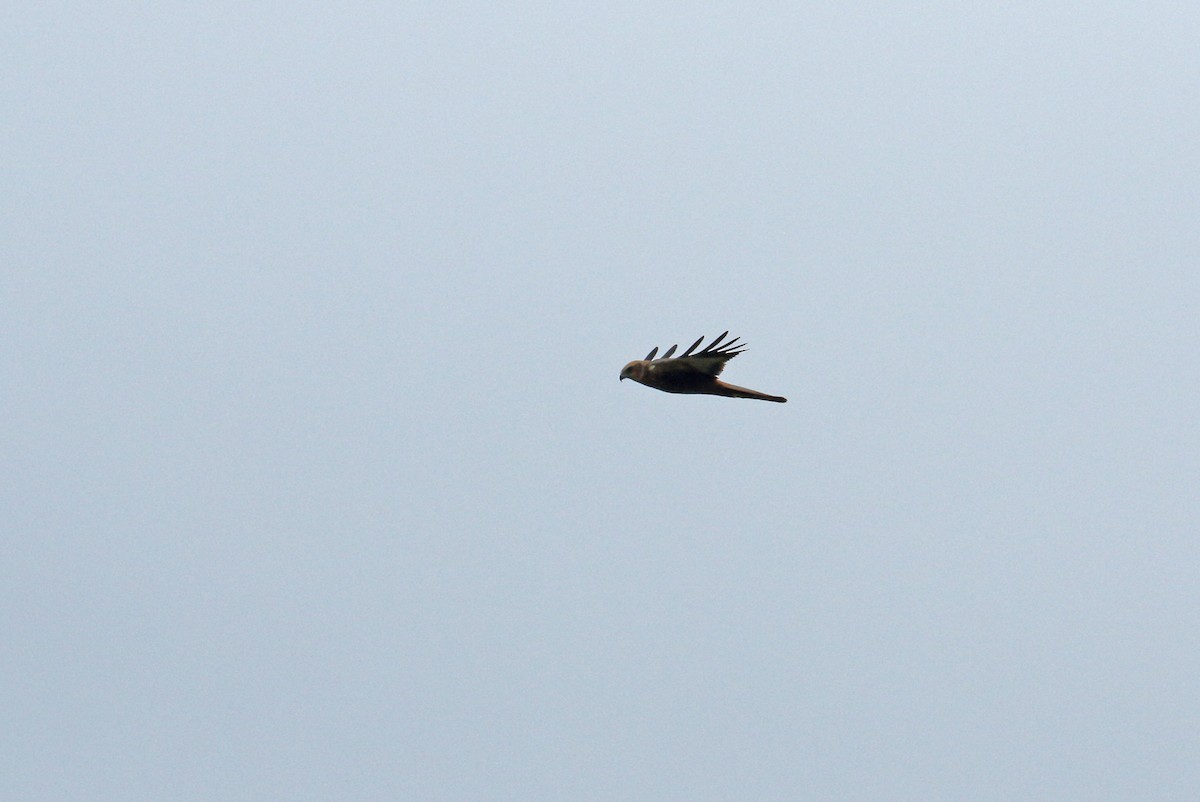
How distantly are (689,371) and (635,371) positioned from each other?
1.25 metres

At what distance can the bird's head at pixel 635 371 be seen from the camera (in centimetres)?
5506

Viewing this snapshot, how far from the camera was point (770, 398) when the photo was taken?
5591 centimetres

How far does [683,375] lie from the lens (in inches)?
2156

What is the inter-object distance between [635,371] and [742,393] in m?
2.54

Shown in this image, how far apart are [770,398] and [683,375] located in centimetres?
237

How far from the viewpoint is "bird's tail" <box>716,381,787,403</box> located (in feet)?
182

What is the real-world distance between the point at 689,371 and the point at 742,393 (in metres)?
1.64

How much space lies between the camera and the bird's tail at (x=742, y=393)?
5538cm

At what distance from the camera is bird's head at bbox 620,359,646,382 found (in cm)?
5506

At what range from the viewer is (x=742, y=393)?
2191 inches

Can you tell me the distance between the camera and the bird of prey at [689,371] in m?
54.2

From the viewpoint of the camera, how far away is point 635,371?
2168 inches

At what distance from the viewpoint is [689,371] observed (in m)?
54.7
